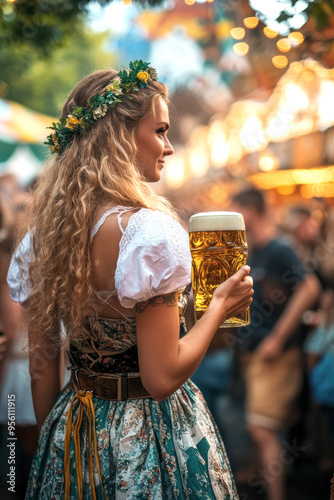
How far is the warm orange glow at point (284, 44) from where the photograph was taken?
2996mm

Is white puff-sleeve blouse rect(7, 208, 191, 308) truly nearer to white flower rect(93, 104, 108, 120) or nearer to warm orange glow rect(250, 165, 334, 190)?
white flower rect(93, 104, 108, 120)

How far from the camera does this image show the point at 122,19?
171 inches

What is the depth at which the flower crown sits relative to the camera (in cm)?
141

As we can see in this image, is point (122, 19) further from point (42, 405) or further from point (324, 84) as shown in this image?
point (42, 405)

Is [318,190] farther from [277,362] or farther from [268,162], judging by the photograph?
[277,362]

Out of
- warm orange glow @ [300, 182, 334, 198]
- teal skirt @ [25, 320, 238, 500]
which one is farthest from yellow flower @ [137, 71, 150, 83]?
warm orange glow @ [300, 182, 334, 198]

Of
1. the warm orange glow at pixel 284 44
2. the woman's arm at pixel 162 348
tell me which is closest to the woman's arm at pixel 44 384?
the woman's arm at pixel 162 348

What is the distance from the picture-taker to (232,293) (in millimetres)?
1369

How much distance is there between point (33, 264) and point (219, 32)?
3.17 metres

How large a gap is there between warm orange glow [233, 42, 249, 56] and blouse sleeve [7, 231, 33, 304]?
9.17ft

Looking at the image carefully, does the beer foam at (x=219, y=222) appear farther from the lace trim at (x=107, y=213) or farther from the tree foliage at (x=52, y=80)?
the tree foliage at (x=52, y=80)

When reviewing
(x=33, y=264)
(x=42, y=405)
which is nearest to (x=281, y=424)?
(x=42, y=405)

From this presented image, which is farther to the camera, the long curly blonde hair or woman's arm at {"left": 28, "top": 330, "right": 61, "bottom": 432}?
woman's arm at {"left": 28, "top": 330, "right": 61, "bottom": 432}

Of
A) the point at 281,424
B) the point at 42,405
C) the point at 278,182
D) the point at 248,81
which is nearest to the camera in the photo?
the point at 42,405
